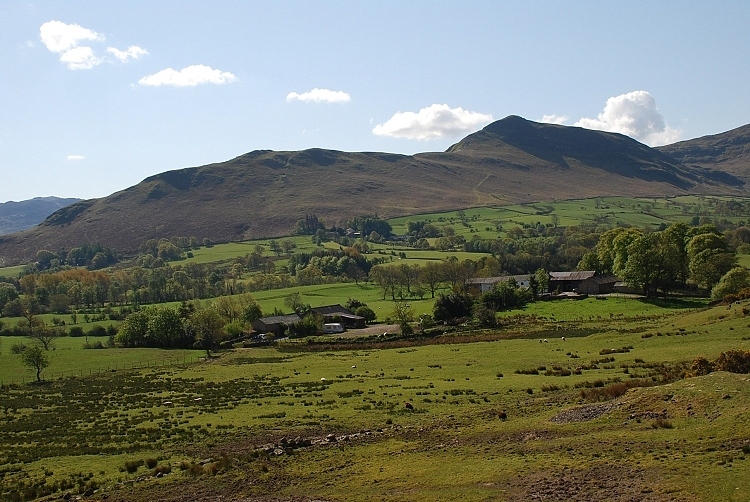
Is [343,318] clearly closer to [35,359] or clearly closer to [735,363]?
[35,359]

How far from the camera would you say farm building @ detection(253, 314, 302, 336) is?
10562 cm

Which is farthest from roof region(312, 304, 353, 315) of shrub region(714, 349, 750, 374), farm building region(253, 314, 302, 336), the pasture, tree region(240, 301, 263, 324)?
shrub region(714, 349, 750, 374)

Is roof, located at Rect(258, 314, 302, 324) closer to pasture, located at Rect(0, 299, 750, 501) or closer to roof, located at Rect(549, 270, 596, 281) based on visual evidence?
pasture, located at Rect(0, 299, 750, 501)

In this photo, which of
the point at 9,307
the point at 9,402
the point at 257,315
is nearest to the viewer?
the point at 9,402

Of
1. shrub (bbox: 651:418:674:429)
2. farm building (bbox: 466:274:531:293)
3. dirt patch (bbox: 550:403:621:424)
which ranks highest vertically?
shrub (bbox: 651:418:674:429)

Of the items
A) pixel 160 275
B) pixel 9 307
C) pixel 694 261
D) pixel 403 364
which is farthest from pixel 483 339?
pixel 160 275

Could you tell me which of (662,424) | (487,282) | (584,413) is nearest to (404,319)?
(487,282)

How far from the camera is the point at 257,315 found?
11300cm

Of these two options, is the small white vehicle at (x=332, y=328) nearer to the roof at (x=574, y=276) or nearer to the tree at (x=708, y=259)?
the roof at (x=574, y=276)

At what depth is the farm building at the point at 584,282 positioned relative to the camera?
11112 centimetres

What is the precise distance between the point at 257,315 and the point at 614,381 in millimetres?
83724

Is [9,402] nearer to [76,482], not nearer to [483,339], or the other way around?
[76,482]

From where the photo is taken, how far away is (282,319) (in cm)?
10969

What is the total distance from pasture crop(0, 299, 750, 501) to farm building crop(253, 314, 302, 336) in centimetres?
4582
